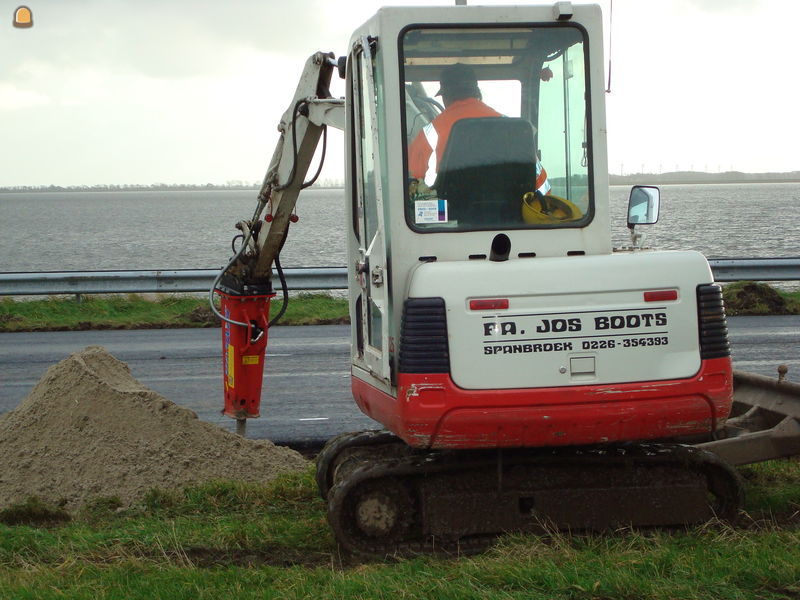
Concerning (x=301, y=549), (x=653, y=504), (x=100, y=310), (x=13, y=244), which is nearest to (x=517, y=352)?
(x=653, y=504)

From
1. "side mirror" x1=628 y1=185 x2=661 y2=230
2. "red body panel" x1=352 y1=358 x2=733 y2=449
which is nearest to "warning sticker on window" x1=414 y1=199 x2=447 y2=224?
"red body panel" x1=352 y1=358 x2=733 y2=449

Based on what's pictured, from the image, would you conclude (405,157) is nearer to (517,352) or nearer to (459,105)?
(459,105)

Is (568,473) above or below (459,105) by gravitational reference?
below

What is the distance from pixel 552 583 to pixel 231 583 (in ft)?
4.79

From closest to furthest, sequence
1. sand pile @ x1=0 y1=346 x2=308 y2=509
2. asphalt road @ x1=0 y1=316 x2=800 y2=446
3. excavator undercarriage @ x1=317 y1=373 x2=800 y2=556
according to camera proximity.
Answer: excavator undercarriage @ x1=317 y1=373 x2=800 y2=556 → sand pile @ x1=0 y1=346 x2=308 y2=509 → asphalt road @ x1=0 y1=316 x2=800 y2=446

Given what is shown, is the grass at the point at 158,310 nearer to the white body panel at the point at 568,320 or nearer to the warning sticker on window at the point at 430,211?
the warning sticker on window at the point at 430,211

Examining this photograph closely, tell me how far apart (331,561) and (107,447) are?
91.8 inches

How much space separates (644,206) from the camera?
5434mm

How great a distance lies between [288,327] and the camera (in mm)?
16281

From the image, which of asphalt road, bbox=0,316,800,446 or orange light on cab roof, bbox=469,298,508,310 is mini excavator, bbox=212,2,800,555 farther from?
asphalt road, bbox=0,316,800,446

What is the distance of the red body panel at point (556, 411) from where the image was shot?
16.4 feet

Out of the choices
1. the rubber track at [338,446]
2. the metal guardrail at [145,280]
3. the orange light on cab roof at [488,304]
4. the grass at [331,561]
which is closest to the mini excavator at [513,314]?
the orange light on cab roof at [488,304]

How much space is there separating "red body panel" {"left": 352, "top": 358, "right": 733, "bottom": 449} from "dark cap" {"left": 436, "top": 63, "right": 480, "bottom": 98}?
1.44m

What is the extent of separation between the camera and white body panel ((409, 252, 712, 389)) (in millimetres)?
4992
